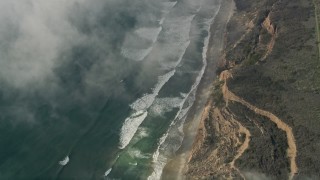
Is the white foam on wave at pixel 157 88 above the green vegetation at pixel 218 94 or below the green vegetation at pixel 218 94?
above

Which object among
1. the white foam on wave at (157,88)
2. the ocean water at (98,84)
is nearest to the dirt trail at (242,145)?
the ocean water at (98,84)

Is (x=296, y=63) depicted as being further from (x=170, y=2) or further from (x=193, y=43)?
(x=170, y=2)

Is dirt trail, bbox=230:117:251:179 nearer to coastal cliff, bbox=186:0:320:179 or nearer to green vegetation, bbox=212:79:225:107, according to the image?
A: coastal cliff, bbox=186:0:320:179

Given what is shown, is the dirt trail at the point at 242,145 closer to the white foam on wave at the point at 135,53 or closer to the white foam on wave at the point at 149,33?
the white foam on wave at the point at 135,53

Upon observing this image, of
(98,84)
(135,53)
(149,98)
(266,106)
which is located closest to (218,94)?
(266,106)

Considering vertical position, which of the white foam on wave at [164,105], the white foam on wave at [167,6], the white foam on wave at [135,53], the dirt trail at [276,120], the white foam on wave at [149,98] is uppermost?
the white foam on wave at [135,53]

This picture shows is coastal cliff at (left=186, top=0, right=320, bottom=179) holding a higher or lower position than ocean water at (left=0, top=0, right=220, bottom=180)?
lower

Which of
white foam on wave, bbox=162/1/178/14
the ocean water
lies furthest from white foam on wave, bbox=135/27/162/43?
white foam on wave, bbox=162/1/178/14
